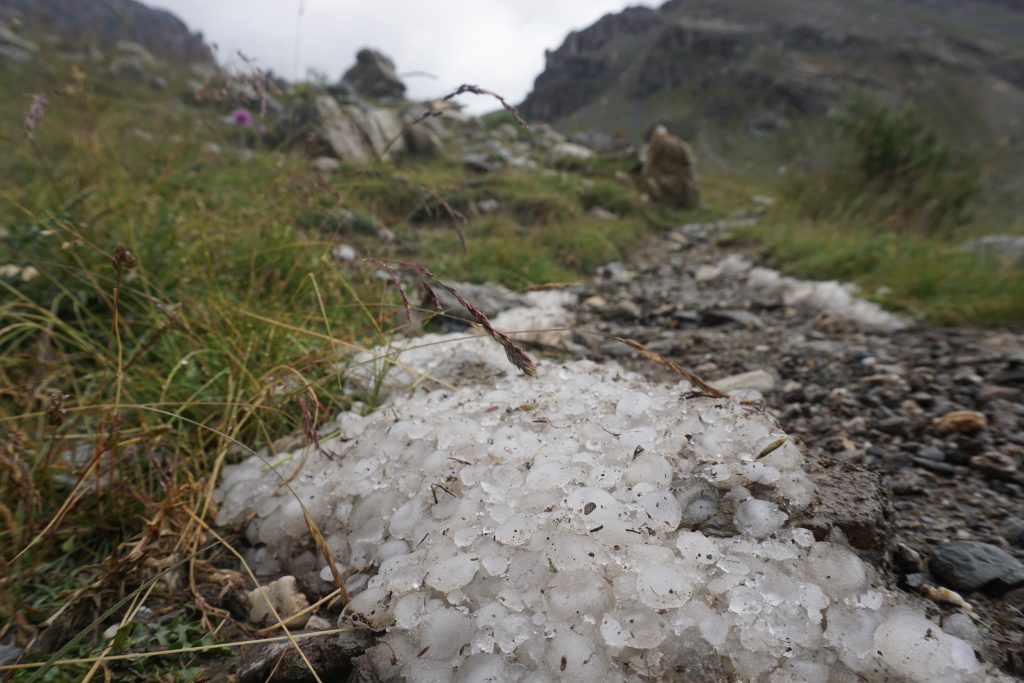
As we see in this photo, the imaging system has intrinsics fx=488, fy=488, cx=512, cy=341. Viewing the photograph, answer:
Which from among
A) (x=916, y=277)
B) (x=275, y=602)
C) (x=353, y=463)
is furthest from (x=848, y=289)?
(x=275, y=602)

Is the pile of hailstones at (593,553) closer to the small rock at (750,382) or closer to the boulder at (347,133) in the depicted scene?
the small rock at (750,382)

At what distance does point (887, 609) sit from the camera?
0.89 m

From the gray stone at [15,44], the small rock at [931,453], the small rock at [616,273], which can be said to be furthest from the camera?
the small rock at [616,273]

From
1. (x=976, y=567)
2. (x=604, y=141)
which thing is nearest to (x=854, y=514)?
(x=976, y=567)

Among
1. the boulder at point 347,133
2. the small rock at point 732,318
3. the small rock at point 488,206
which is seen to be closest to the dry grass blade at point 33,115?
the small rock at point 732,318

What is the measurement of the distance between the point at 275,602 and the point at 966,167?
9.32m

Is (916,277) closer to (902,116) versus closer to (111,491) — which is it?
(111,491)

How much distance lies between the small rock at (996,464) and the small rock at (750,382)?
0.77 metres

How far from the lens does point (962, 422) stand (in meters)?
1.85

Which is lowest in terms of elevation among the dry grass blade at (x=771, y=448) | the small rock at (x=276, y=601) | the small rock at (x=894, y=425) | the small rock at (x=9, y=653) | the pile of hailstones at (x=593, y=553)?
the small rock at (x=894, y=425)

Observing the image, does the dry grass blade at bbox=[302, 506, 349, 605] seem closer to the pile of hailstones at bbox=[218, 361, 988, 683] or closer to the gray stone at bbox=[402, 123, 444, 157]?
the pile of hailstones at bbox=[218, 361, 988, 683]

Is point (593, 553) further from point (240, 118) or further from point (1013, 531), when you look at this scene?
point (240, 118)

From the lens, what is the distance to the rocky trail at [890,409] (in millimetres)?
1109

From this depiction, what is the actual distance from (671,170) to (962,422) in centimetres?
1029
